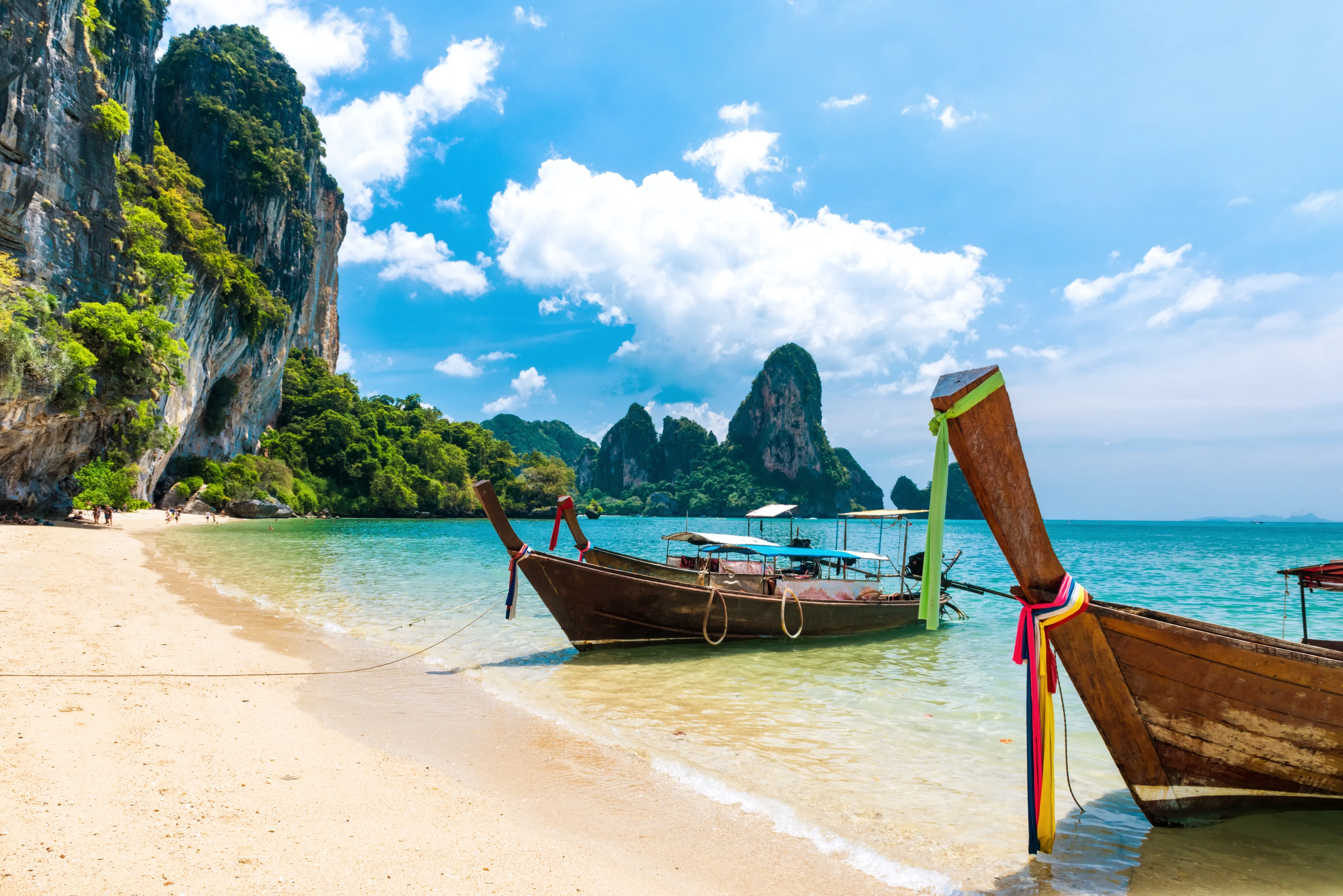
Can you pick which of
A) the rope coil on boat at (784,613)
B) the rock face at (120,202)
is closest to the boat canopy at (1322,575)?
the rope coil on boat at (784,613)

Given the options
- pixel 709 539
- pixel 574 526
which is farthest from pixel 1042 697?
pixel 709 539

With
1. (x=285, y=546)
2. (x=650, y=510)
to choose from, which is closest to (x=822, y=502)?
(x=650, y=510)

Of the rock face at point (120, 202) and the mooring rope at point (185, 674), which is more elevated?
the rock face at point (120, 202)

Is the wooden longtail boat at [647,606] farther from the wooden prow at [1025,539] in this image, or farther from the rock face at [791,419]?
the rock face at [791,419]

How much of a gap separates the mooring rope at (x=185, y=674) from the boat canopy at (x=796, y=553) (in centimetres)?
610

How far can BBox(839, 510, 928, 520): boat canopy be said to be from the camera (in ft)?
50.6

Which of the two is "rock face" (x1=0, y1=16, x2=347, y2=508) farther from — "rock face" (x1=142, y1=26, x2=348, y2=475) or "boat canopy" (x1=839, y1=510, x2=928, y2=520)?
"boat canopy" (x1=839, y1=510, x2=928, y2=520)

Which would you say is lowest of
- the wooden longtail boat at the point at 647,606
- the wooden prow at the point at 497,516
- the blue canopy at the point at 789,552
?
the wooden longtail boat at the point at 647,606

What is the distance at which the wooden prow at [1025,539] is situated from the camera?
3211 mm

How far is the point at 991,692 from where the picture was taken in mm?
8578

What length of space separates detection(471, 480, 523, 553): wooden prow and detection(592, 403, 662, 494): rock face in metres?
142

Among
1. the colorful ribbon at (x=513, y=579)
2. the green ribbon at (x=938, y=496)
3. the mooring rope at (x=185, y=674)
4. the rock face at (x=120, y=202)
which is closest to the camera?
the green ribbon at (x=938, y=496)

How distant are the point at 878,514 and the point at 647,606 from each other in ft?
27.1

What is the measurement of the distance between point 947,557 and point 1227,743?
28.1 m
